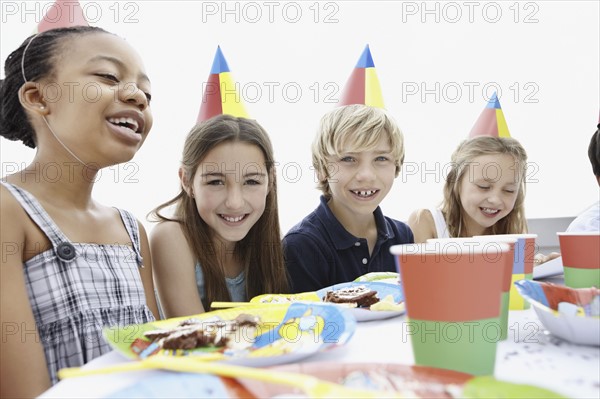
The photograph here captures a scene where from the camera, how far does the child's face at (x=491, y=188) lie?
1.62 metres

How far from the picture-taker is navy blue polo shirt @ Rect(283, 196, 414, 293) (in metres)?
1.29

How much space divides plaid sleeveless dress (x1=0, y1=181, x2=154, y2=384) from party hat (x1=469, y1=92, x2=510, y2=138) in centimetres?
136

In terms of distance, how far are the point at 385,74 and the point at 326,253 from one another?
814 millimetres

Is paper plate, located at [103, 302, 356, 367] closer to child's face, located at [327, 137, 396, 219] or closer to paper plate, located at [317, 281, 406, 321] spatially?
paper plate, located at [317, 281, 406, 321]

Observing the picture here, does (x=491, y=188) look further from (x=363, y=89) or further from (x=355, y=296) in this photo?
(x=355, y=296)

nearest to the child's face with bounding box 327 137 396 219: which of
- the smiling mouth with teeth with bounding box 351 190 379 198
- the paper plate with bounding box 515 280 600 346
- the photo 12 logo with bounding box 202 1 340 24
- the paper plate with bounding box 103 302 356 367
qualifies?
the smiling mouth with teeth with bounding box 351 190 379 198

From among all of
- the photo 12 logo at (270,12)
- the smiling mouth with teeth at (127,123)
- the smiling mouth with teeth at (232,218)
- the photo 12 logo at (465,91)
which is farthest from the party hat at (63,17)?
the photo 12 logo at (465,91)

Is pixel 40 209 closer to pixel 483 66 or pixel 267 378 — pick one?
pixel 267 378

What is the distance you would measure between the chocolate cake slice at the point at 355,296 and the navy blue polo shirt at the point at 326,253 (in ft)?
1.66

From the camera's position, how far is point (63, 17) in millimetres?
1031

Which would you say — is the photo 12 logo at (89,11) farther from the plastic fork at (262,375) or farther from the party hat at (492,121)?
the plastic fork at (262,375)

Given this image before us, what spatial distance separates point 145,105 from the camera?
930mm

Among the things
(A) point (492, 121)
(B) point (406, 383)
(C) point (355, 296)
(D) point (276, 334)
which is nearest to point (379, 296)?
(C) point (355, 296)

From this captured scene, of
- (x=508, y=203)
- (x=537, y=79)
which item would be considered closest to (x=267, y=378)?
(x=508, y=203)
